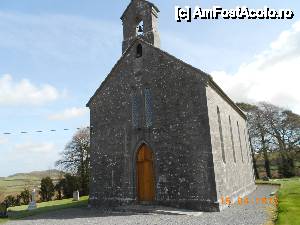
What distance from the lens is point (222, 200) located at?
15.1m

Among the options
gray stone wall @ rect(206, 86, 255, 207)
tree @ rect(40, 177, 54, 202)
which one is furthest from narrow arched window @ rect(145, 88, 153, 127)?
tree @ rect(40, 177, 54, 202)

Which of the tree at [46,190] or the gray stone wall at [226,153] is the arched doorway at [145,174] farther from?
the tree at [46,190]

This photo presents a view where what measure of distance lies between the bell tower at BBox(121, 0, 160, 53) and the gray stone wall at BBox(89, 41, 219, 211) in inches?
36.2

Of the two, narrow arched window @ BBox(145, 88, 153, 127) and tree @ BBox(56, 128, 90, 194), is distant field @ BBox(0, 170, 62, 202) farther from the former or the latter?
narrow arched window @ BBox(145, 88, 153, 127)

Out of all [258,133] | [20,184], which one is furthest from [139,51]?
[20,184]

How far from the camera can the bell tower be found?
1911cm

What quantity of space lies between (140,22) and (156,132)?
8570mm

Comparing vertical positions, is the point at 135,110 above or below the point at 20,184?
above

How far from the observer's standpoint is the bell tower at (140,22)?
19.1 metres

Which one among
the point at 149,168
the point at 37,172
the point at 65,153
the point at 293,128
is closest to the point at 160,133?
the point at 149,168

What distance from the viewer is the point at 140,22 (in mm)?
20266

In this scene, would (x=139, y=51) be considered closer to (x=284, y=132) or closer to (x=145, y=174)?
(x=145, y=174)

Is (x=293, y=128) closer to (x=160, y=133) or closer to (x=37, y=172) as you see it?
(x=160, y=133)

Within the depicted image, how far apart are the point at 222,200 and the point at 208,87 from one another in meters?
6.48
